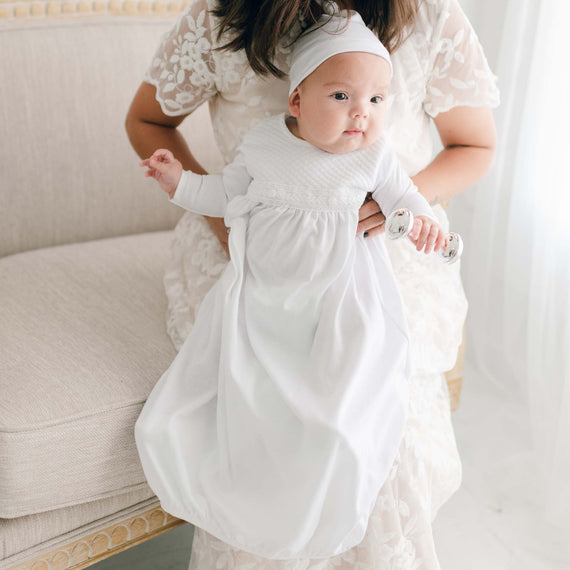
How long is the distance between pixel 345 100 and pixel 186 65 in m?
0.36

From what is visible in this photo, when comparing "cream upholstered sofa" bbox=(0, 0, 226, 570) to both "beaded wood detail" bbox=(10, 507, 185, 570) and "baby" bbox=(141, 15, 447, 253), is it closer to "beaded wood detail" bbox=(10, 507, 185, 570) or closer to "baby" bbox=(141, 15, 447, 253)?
"beaded wood detail" bbox=(10, 507, 185, 570)

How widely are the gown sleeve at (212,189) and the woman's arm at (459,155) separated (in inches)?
11.7

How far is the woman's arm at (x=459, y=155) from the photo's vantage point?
131 centimetres

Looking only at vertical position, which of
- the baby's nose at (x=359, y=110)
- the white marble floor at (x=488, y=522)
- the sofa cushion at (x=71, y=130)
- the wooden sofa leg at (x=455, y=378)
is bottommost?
the white marble floor at (x=488, y=522)

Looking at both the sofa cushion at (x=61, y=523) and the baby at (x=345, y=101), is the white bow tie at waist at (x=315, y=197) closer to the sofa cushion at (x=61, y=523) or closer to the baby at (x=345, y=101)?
the baby at (x=345, y=101)

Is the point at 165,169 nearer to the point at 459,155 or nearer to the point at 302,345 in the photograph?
the point at 302,345

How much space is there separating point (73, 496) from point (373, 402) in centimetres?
50

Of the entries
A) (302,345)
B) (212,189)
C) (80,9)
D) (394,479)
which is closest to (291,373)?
(302,345)

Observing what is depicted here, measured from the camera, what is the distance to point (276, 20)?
1144mm

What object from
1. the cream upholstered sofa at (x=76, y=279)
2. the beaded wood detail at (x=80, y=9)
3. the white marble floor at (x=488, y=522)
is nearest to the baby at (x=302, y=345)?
the cream upholstered sofa at (x=76, y=279)

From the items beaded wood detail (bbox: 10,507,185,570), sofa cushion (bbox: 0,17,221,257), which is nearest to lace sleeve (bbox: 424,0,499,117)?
sofa cushion (bbox: 0,17,221,257)

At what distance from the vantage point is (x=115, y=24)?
1771 millimetres

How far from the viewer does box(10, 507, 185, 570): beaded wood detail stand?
1.24m

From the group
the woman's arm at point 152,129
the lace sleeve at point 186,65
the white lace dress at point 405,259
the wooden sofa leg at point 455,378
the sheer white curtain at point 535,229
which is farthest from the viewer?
the wooden sofa leg at point 455,378
